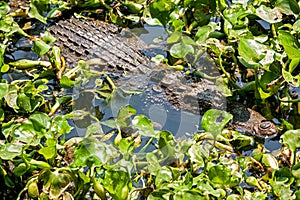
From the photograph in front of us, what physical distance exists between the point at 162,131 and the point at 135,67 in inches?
28.9

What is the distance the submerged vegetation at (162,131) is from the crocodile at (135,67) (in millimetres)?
68

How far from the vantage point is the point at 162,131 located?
104 inches

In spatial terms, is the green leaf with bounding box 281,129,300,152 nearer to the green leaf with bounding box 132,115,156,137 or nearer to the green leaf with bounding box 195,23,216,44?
the green leaf with bounding box 132,115,156,137

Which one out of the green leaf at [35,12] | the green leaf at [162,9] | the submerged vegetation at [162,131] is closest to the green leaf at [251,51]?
the submerged vegetation at [162,131]

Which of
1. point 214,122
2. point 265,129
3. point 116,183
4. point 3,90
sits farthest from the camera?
point 265,129

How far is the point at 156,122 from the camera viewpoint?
2.99m

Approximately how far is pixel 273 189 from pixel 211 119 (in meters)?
0.42

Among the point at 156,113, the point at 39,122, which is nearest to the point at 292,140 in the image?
the point at 156,113

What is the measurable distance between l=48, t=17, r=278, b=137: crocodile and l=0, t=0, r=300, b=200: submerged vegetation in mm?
68

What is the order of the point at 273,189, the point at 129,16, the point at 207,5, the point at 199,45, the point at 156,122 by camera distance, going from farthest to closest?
the point at 129,16 < the point at 207,5 < the point at 199,45 < the point at 156,122 < the point at 273,189

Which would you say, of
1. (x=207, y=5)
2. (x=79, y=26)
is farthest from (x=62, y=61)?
(x=207, y=5)

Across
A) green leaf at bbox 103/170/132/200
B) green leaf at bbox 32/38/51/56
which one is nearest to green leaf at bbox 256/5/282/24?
green leaf at bbox 32/38/51/56

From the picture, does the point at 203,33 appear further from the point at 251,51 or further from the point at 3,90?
the point at 3,90

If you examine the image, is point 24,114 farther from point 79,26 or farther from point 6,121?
point 79,26
